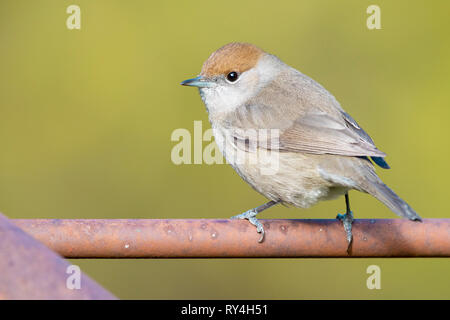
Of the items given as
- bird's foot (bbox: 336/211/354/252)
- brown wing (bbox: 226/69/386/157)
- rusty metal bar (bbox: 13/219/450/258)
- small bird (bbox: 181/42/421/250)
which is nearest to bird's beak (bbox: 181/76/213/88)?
small bird (bbox: 181/42/421/250)

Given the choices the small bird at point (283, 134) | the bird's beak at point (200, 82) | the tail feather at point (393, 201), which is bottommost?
the tail feather at point (393, 201)

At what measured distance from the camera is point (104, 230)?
8.95ft

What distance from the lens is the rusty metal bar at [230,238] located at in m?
2.71

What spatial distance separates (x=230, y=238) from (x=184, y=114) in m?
3.41

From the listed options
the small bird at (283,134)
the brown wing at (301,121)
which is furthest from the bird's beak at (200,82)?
the brown wing at (301,121)

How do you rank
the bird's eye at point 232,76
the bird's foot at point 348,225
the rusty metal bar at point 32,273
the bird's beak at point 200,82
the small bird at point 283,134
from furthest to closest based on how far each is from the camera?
the bird's eye at point 232,76 < the bird's beak at point 200,82 < the small bird at point 283,134 < the bird's foot at point 348,225 < the rusty metal bar at point 32,273

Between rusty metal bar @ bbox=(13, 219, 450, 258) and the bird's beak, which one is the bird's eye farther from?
rusty metal bar @ bbox=(13, 219, 450, 258)

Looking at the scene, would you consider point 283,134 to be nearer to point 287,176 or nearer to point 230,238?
point 287,176

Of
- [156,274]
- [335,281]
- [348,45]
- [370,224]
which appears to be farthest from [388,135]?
[370,224]

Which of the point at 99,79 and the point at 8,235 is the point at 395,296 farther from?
the point at 8,235

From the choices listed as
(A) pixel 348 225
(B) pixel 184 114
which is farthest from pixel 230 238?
(B) pixel 184 114

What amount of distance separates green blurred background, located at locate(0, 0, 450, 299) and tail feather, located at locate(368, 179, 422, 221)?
211 cm

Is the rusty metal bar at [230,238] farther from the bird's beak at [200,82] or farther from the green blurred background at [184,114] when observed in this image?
the green blurred background at [184,114]

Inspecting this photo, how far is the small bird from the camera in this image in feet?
12.8
